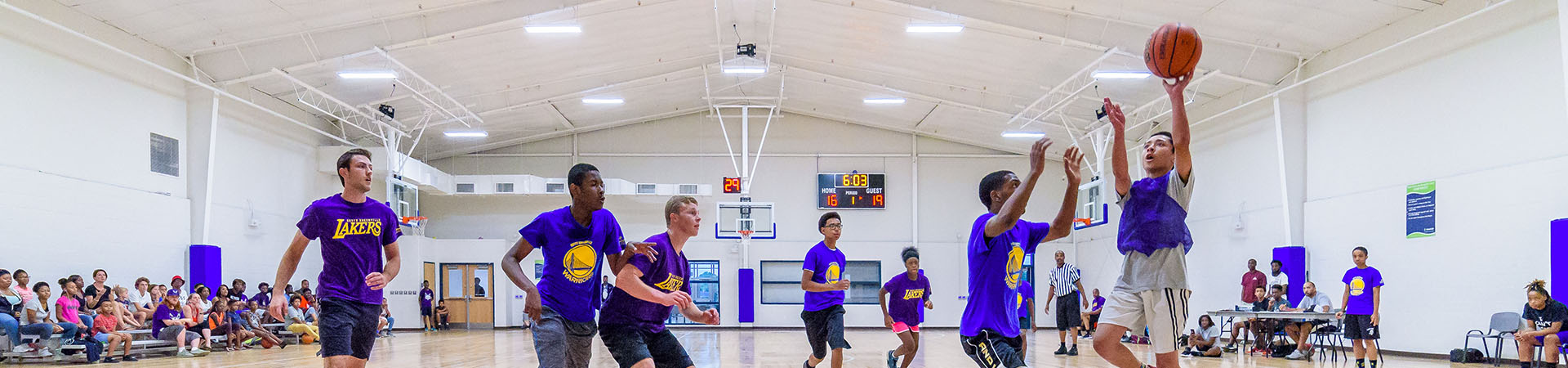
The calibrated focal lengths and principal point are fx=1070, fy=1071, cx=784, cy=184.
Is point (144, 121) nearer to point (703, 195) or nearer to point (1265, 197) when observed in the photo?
point (703, 195)

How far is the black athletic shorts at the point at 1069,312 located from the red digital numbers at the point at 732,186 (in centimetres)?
971

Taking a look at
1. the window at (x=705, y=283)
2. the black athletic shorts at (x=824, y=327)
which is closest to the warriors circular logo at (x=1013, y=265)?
the black athletic shorts at (x=824, y=327)

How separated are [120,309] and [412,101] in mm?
7814

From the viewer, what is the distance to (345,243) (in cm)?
464

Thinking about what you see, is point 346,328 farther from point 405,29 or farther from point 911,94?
point 911,94

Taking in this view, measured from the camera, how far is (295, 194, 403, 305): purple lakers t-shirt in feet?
15.0

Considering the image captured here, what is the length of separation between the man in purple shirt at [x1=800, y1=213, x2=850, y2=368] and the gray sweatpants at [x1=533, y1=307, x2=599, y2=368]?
296 cm

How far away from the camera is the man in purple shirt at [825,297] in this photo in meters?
7.30

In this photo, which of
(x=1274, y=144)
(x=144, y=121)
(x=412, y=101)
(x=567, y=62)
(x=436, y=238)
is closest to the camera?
(x=144, y=121)

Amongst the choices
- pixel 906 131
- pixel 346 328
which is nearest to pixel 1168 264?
pixel 346 328

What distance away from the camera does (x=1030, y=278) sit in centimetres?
2514

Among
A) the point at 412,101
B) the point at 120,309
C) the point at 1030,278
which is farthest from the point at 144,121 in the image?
the point at 1030,278

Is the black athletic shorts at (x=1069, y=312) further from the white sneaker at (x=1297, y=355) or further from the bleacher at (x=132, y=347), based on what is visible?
the bleacher at (x=132, y=347)

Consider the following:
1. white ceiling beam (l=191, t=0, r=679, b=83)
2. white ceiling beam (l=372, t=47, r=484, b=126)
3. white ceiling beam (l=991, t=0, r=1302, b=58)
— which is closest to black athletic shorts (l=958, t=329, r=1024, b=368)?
white ceiling beam (l=991, t=0, r=1302, b=58)
